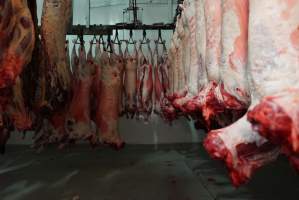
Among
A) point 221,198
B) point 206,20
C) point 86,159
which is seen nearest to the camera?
point 206,20

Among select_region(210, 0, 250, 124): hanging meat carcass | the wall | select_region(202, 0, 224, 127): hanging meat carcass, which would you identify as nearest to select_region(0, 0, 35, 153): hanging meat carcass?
select_region(202, 0, 224, 127): hanging meat carcass

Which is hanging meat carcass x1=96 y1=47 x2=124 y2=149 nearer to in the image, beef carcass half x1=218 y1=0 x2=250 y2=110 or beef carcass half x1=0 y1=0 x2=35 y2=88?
beef carcass half x1=0 y1=0 x2=35 y2=88

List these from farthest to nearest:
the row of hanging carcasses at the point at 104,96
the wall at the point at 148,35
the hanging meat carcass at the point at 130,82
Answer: the wall at the point at 148,35 → the hanging meat carcass at the point at 130,82 → the row of hanging carcasses at the point at 104,96

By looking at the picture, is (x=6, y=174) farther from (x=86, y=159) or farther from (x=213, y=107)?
(x=213, y=107)

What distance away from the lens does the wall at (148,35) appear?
8102 millimetres

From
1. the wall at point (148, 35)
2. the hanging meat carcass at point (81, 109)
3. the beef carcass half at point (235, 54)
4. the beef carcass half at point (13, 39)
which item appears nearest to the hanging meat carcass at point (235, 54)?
the beef carcass half at point (235, 54)

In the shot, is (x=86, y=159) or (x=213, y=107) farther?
(x=86, y=159)

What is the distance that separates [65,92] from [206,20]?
222 cm

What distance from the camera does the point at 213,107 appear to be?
2.13 meters

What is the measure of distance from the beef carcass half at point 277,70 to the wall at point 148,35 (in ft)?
22.5

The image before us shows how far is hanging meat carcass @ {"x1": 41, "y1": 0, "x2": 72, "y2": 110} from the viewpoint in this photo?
11.6 ft

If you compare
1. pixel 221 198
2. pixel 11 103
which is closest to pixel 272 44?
pixel 11 103

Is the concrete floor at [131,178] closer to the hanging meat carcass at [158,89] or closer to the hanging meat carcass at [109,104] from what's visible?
the hanging meat carcass at [109,104]

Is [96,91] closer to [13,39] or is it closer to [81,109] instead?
[81,109]
